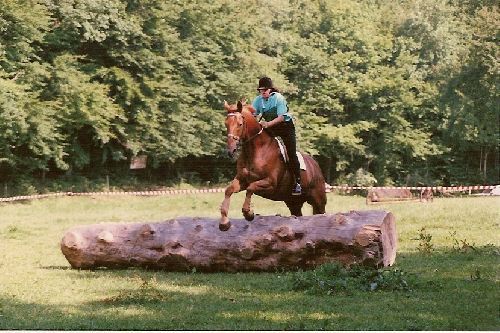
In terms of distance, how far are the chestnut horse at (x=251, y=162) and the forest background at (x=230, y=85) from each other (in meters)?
23.7

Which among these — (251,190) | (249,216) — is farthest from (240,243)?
(251,190)

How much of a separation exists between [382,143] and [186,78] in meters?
19.0

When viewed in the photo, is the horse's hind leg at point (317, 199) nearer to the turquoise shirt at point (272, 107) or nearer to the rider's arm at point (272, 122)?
the turquoise shirt at point (272, 107)

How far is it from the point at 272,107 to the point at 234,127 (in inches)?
51.1

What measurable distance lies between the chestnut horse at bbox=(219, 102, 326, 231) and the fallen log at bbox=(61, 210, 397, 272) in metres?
0.43

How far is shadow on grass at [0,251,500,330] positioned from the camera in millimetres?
8406

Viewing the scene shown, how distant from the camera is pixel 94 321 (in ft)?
28.9

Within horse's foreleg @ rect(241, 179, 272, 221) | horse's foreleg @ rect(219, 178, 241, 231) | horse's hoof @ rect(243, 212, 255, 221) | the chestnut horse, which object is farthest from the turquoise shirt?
horse's hoof @ rect(243, 212, 255, 221)

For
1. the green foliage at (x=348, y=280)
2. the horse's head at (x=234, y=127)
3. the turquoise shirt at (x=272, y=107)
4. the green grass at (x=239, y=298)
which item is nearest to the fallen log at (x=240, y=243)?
the green grass at (x=239, y=298)

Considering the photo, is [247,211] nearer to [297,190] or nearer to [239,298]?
[297,190]

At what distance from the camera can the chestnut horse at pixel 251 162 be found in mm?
12617

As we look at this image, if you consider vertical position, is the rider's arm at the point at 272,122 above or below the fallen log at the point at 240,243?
above

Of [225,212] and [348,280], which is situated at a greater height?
[225,212]

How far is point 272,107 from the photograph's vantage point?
13.5m
